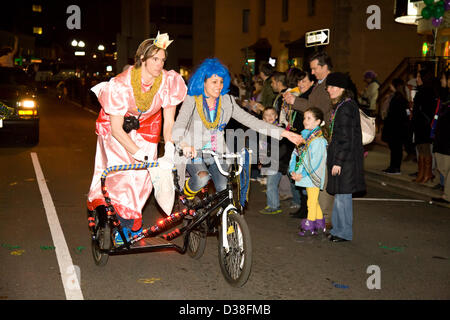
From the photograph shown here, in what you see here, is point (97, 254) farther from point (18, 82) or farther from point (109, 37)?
point (109, 37)

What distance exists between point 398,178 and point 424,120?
1255 millimetres

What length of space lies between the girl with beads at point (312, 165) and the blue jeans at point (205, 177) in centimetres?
141

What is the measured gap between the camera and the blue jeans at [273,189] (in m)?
8.05

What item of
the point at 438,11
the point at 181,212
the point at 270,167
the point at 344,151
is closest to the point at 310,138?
the point at 344,151

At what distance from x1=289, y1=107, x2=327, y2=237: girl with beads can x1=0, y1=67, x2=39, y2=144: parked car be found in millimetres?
9686

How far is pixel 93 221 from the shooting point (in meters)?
5.53

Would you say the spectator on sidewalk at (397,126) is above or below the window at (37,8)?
below

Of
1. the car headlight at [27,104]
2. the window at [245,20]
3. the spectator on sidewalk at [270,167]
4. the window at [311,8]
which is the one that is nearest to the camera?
the spectator on sidewalk at [270,167]

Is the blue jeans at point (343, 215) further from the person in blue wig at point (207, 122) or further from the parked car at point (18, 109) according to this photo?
the parked car at point (18, 109)

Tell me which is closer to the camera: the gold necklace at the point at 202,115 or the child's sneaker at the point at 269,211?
the gold necklace at the point at 202,115

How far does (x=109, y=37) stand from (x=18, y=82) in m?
54.3

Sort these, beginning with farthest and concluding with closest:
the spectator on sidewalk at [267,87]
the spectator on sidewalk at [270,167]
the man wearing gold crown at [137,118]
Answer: the spectator on sidewalk at [267,87] < the spectator on sidewalk at [270,167] < the man wearing gold crown at [137,118]
